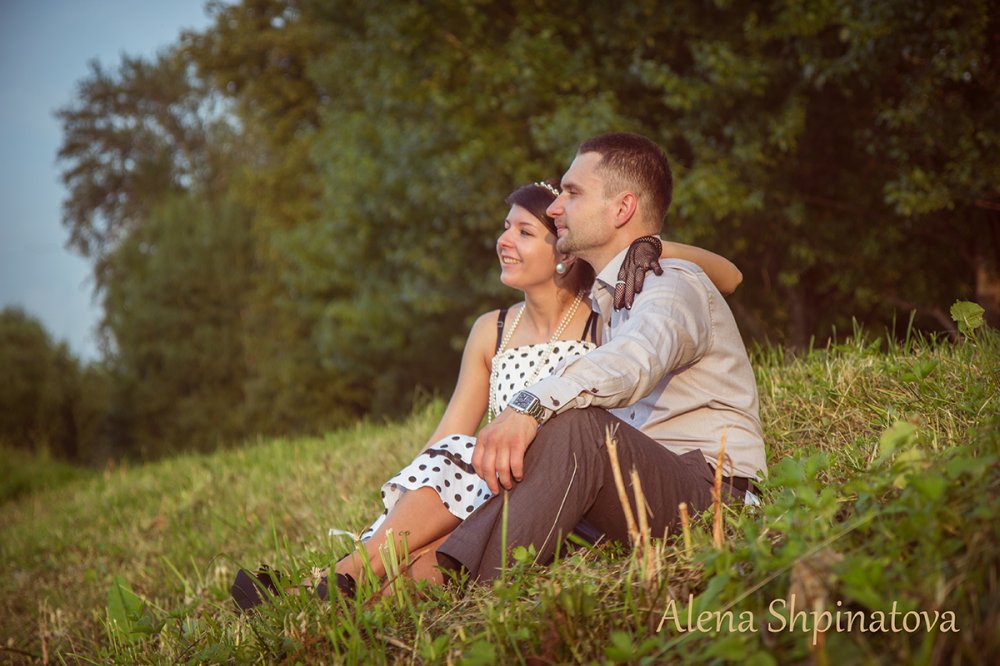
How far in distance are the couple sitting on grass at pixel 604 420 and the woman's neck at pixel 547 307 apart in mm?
145

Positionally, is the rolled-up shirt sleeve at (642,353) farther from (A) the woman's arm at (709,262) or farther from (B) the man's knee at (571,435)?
(A) the woman's arm at (709,262)

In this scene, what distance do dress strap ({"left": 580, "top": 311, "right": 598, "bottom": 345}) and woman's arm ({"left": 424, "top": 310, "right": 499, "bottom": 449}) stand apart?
47cm

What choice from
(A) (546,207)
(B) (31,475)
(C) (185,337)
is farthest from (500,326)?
(C) (185,337)

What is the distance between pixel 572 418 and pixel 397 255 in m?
11.4

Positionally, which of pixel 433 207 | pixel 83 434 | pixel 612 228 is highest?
pixel 433 207

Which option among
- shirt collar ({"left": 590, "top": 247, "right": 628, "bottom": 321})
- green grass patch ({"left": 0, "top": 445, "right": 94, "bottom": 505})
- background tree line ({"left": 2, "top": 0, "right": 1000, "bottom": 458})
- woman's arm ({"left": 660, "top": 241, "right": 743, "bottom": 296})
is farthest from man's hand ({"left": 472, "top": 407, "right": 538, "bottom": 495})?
green grass patch ({"left": 0, "top": 445, "right": 94, "bottom": 505})

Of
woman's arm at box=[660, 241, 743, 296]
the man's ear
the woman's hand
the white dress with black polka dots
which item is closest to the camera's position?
the woman's hand

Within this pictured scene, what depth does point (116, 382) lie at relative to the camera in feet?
87.7

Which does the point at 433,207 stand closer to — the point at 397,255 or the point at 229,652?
the point at 397,255

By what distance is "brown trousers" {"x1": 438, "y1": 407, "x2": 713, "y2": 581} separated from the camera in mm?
2715

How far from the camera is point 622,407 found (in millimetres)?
3107

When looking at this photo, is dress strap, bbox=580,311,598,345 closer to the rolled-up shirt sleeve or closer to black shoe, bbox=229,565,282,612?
the rolled-up shirt sleeve

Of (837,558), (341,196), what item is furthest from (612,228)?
(341,196)

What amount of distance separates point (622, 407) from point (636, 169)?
3.31 feet
